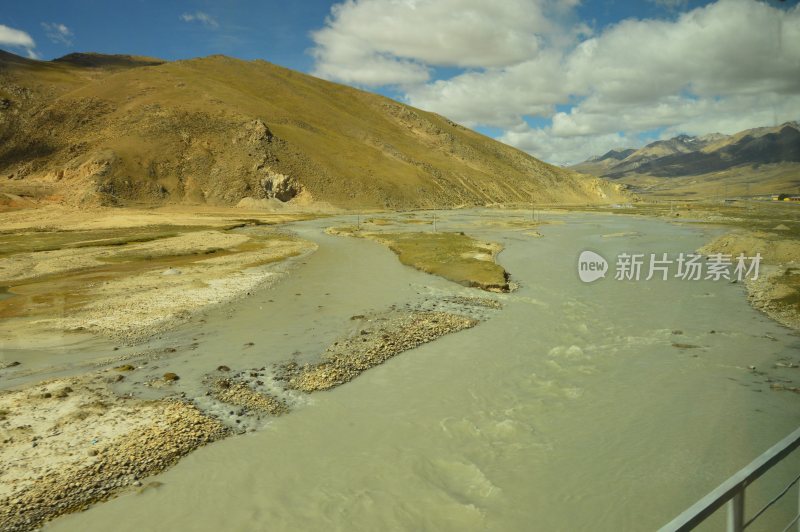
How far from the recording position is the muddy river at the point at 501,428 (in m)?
9.20

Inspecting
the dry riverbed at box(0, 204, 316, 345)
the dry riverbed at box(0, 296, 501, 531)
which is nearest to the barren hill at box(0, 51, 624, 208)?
the dry riverbed at box(0, 204, 316, 345)

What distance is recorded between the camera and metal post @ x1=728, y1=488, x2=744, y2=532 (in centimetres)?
291

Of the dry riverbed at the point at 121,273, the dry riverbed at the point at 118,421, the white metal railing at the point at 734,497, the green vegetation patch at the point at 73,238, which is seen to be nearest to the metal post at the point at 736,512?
the white metal railing at the point at 734,497

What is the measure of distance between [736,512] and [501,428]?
31.9 ft

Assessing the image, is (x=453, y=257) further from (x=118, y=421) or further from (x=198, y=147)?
(x=198, y=147)

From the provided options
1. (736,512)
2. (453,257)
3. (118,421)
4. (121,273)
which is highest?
(736,512)

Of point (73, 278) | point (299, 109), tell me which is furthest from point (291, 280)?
point (299, 109)

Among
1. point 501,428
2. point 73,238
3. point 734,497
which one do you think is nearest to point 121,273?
point 73,238

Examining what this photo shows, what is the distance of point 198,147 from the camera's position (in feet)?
345

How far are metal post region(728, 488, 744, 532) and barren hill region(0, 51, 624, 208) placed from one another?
96253mm

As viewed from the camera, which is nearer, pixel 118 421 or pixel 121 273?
pixel 118 421

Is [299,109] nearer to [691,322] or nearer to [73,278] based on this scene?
[73,278]

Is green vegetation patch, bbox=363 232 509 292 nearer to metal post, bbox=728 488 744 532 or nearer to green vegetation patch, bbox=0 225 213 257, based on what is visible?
metal post, bbox=728 488 744 532

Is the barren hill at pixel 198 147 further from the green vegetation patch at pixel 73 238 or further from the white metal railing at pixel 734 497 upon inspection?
the white metal railing at pixel 734 497
